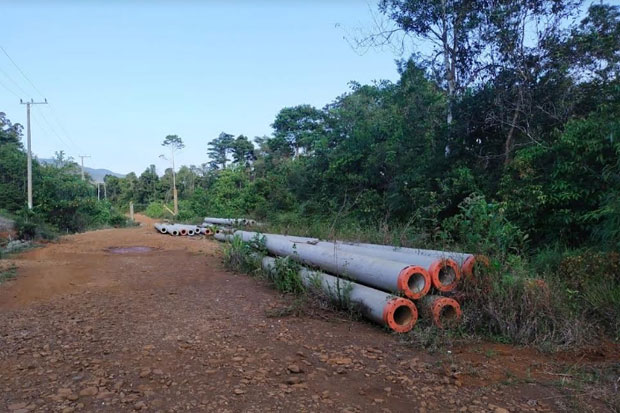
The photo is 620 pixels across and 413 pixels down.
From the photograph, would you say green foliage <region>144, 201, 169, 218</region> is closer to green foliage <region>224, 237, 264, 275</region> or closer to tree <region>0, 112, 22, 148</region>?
tree <region>0, 112, 22, 148</region>

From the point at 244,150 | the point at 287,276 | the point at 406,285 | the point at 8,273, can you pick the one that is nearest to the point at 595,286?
the point at 406,285

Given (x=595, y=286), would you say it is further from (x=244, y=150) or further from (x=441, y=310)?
(x=244, y=150)

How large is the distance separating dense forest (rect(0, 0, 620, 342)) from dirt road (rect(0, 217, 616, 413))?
995 mm

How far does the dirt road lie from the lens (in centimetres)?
255

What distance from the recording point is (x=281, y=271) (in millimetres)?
5598

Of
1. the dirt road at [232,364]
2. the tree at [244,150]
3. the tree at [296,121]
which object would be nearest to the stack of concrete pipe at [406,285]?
the dirt road at [232,364]

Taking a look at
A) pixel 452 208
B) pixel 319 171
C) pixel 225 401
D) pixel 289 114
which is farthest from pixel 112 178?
pixel 225 401

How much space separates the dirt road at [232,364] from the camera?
2.55 m

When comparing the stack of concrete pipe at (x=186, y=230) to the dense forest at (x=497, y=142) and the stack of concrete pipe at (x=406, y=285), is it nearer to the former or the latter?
the dense forest at (x=497, y=142)

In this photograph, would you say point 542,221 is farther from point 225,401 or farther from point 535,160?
point 225,401

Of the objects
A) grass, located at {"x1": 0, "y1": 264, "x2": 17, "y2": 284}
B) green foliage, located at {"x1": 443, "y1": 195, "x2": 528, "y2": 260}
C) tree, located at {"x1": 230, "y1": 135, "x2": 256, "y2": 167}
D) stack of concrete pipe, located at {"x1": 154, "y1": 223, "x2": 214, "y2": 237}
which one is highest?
tree, located at {"x1": 230, "y1": 135, "x2": 256, "y2": 167}

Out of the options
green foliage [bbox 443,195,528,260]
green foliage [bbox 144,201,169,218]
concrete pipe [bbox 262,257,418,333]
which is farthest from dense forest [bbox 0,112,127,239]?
green foliage [bbox 443,195,528,260]

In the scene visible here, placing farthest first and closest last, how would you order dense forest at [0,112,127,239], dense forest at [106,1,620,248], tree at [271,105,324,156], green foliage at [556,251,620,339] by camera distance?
1. tree at [271,105,324,156]
2. dense forest at [0,112,127,239]
3. dense forest at [106,1,620,248]
4. green foliage at [556,251,620,339]

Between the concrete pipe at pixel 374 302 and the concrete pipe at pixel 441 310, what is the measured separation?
0.11 m
